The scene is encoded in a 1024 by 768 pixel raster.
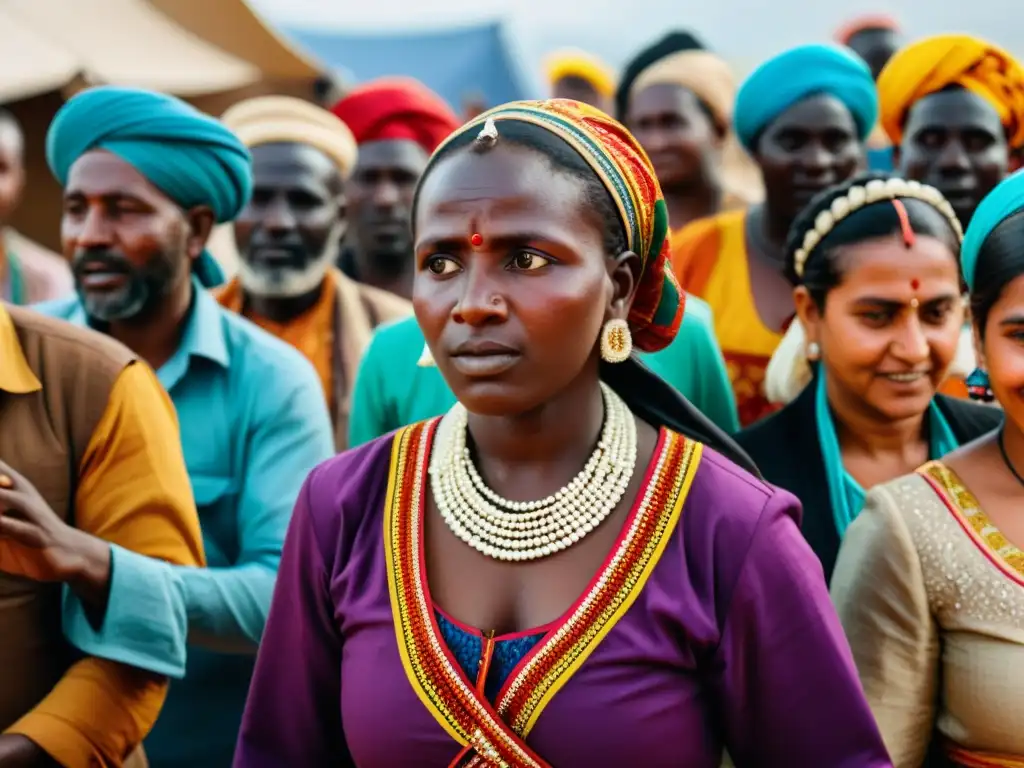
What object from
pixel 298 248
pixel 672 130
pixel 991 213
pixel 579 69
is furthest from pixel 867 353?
pixel 579 69

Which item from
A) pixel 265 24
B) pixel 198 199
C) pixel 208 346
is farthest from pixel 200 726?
pixel 265 24

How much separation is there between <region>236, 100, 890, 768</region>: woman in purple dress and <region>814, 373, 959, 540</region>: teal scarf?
1139mm

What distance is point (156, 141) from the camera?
12.3ft

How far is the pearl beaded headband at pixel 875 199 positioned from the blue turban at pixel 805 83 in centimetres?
174

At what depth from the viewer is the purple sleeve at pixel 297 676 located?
2.17m

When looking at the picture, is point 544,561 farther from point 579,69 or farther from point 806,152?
point 579,69

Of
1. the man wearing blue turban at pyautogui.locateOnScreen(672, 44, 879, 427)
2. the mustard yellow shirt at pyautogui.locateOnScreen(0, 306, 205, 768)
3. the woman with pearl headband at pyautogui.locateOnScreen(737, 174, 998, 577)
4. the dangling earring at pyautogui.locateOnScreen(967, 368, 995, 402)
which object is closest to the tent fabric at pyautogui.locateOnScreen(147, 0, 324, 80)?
the man wearing blue turban at pyautogui.locateOnScreen(672, 44, 879, 427)

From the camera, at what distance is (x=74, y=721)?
2.49 meters

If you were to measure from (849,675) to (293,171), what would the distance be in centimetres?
356

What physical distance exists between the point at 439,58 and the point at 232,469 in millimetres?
12918

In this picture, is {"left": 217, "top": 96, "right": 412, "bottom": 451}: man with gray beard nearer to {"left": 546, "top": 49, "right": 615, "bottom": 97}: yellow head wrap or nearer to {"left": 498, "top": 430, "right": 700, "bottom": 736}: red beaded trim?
{"left": 498, "top": 430, "right": 700, "bottom": 736}: red beaded trim

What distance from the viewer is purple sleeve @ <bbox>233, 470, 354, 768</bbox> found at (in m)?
2.17

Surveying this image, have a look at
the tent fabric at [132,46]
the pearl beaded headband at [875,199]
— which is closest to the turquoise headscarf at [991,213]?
the pearl beaded headband at [875,199]

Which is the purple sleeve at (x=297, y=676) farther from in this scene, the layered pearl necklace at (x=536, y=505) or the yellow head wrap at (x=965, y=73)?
the yellow head wrap at (x=965, y=73)
